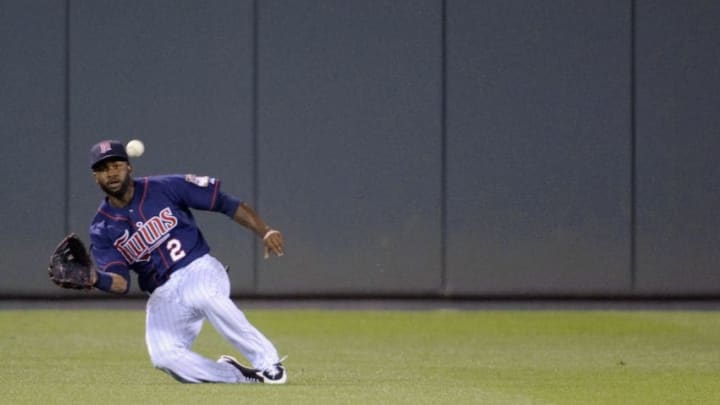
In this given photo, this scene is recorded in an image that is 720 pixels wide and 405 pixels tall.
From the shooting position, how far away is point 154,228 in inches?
360

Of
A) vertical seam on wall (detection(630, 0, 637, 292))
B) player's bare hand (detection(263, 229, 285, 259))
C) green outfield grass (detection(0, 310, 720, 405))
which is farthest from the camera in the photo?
vertical seam on wall (detection(630, 0, 637, 292))

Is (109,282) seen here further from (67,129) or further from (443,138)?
(443,138)

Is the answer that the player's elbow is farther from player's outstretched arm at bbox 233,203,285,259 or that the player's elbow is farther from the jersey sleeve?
player's outstretched arm at bbox 233,203,285,259

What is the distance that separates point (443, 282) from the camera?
15.6m

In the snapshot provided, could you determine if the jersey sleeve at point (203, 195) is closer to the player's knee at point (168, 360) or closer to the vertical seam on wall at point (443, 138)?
the player's knee at point (168, 360)

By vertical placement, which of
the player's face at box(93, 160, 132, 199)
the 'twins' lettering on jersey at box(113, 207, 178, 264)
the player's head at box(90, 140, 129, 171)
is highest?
the player's head at box(90, 140, 129, 171)

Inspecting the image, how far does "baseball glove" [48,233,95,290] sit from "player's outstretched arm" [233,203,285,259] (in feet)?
2.99

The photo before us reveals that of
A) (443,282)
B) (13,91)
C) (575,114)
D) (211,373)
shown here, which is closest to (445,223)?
(443,282)

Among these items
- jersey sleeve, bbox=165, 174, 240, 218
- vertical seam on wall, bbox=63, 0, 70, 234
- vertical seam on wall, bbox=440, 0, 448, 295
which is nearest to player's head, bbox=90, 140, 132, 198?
jersey sleeve, bbox=165, 174, 240, 218

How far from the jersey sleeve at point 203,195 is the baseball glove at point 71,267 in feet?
2.24

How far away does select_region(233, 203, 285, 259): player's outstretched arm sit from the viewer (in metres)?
8.81

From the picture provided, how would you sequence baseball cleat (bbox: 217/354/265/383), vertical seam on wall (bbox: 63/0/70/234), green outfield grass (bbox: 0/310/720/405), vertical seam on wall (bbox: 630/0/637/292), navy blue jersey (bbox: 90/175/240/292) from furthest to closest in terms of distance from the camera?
vertical seam on wall (bbox: 630/0/637/292), vertical seam on wall (bbox: 63/0/70/234), navy blue jersey (bbox: 90/175/240/292), baseball cleat (bbox: 217/354/265/383), green outfield grass (bbox: 0/310/720/405)

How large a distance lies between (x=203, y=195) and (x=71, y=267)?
34.7 inches

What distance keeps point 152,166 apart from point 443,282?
3100mm
